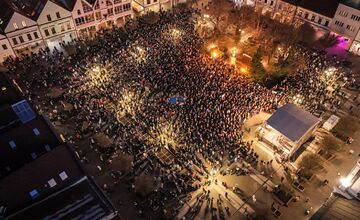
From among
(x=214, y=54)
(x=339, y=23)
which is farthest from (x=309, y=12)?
(x=214, y=54)

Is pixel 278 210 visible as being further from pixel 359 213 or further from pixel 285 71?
pixel 285 71

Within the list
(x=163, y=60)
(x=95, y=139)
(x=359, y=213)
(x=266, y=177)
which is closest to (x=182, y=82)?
(x=163, y=60)

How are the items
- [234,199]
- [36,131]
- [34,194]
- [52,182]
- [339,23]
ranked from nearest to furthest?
[34,194], [52,182], [36,131], [234,199], [339,23]

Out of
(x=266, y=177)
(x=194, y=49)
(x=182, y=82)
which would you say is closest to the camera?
(x=266, y=177)

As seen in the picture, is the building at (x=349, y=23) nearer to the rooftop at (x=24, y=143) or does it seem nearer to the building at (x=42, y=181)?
the building at (x=42, y=181)

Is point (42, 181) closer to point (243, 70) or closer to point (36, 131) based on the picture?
point (36, 131)

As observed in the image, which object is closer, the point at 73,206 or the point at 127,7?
the point at 73,206

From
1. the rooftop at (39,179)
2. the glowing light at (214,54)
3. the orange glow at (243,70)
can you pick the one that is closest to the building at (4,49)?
the rooftop at (39,179)
